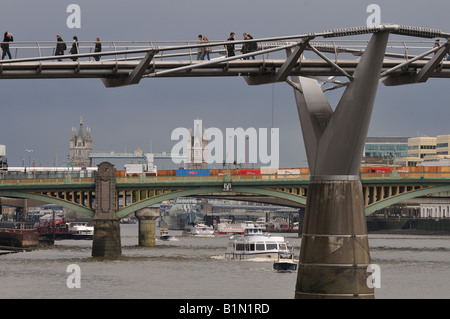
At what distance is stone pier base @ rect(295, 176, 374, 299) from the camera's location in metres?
52.1

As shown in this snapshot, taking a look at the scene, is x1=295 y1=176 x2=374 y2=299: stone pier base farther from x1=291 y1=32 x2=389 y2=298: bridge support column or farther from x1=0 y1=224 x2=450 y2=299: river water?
x1=0 y1=224 x2=450 y2=299: river water

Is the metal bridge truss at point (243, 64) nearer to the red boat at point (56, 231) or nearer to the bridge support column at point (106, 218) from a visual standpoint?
the bridge support column at point (106, 218)

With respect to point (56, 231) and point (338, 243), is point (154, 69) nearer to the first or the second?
point (338, 243)

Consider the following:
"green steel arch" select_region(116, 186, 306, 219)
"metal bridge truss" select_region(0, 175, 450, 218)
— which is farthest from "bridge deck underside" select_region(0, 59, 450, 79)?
"green steel arch" select_region(116, 186, 306, 219)

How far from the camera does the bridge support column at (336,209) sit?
2018 inches

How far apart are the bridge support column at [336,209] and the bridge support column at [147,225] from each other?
96724mm

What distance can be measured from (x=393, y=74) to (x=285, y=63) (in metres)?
7.06

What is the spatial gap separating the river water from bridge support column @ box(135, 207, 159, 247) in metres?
19.9

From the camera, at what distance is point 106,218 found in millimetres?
127500

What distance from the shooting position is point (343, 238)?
52.2 meters

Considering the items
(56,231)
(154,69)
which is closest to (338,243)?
(154,69)

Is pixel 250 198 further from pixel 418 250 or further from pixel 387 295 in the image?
pixel 387 295

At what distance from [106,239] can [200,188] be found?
14079mm

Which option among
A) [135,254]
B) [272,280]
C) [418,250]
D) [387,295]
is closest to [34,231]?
[135,254]
